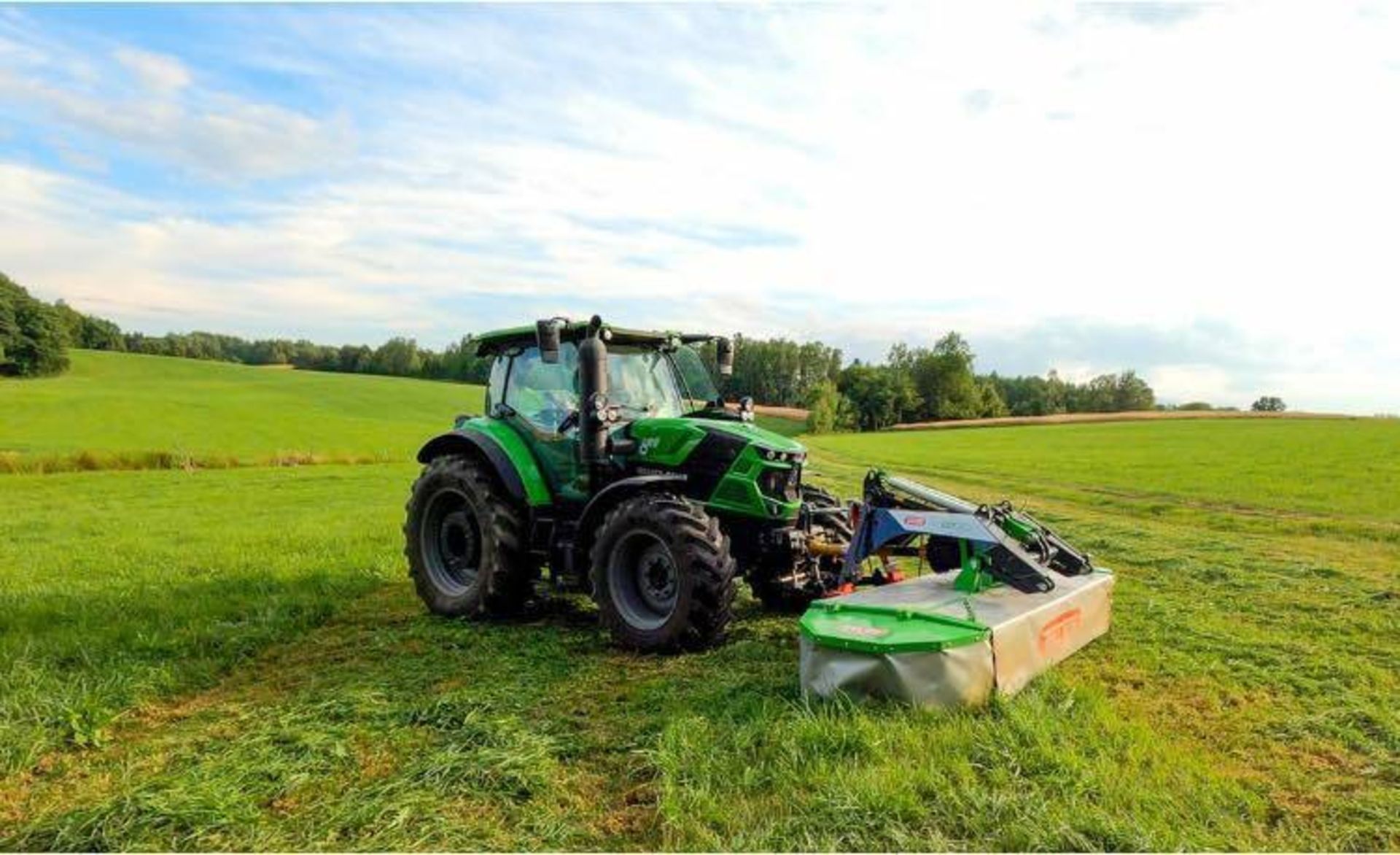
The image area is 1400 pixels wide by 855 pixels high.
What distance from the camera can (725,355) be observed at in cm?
817

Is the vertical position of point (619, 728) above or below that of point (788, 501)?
below

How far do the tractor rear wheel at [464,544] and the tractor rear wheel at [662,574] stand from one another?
929mm

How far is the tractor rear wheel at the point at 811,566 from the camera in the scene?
680cm

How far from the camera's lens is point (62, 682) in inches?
220

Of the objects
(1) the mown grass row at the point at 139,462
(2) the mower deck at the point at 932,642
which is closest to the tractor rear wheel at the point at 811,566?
(2) the mower deck at the point at 932,642

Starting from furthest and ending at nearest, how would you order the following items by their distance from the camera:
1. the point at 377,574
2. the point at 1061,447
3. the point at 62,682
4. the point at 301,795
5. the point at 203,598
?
the point at 1061,447, the point at 377,574, the point at 203,598, the point at 62,682, the point at 301,795

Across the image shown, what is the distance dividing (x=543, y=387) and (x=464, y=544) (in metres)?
1.65

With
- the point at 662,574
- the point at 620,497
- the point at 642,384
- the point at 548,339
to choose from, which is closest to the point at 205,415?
the point at 642,384

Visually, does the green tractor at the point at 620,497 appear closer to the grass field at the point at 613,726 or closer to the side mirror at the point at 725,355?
the side mirror at the point at 725,355

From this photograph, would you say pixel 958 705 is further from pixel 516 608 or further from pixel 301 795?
pixel 516 608

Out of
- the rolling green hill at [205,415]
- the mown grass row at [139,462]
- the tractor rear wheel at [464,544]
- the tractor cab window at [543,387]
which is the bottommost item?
the mown grass row at [139,462]

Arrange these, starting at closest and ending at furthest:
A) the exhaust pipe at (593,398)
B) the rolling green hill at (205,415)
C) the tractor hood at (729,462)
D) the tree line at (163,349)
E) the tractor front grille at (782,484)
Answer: the tractor hood at (729,462) < the tractor front grille at (782,484) < the exhaust pipe at (593,398) < the rolling green hill at (205,415) < the tree line at (163,349)

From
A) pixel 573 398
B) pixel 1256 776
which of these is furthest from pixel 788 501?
pixel 1256 776

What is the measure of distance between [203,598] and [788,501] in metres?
5.22
